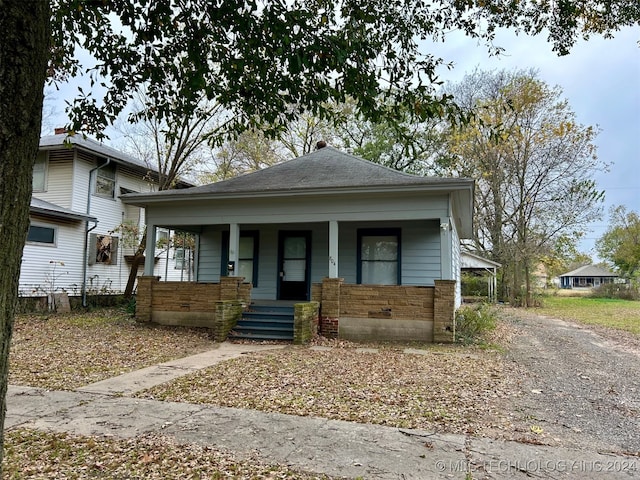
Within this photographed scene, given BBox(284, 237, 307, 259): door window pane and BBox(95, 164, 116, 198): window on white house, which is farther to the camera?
BBox(95, 164, 116, 198): window on white house

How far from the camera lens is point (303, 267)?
38.6 feet

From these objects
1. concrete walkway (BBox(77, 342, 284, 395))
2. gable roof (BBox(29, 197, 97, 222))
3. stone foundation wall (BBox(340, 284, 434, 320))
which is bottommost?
concrete walkway (BBox(77, 342, 284, 395))

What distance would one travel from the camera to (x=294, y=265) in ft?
38.9

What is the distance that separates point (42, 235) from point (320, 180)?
9800 millimetres

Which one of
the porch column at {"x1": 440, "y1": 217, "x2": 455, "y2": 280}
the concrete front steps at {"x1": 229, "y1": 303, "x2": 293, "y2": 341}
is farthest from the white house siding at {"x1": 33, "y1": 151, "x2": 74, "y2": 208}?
the porch column at {"x1": 440, "y1": 217, "x2": 455, "y2": 280}

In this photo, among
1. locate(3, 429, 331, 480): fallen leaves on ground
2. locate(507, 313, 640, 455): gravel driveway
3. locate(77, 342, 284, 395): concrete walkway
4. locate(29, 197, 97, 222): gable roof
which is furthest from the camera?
locate(29, 197, 97, 222): gable roof

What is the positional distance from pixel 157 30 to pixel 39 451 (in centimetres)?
452

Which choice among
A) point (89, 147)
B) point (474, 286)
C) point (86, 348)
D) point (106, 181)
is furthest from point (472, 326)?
point (474, 286)

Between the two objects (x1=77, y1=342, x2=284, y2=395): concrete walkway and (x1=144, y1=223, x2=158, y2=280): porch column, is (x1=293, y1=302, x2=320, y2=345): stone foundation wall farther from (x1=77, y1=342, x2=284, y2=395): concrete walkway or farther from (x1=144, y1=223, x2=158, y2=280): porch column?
(x1=144, y1=223, x2=158, y2=280): porch column

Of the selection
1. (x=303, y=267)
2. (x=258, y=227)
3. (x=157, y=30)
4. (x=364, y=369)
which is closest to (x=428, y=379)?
(x=364, y=369)

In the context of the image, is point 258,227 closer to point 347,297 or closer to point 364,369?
point 347,297

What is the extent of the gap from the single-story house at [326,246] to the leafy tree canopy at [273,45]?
3.88 meters

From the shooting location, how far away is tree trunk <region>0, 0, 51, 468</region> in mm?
1906

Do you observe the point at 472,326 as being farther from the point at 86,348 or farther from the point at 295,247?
the point at 86,348
